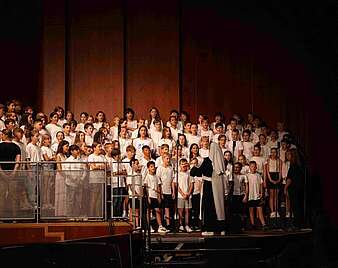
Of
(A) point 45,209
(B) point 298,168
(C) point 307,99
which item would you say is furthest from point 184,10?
(A) point 45,209

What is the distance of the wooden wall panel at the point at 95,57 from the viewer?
62.6ft

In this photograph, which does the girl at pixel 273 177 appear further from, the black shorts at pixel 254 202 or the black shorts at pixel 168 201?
the black shorts at pixel 168 201

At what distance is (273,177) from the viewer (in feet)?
48.6

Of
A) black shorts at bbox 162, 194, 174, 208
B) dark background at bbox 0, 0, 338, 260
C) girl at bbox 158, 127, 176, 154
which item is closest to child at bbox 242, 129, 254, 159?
girl at bbox 158, 127, 176, 154

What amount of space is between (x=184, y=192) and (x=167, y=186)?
0.33 metres

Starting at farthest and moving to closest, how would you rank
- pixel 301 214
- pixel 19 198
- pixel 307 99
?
pixel 307 99 → pixel 301 214 → pixel 19 198

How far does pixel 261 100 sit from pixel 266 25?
5.89 feet

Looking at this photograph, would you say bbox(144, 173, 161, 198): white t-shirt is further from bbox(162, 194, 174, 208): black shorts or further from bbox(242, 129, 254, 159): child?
bbox(242, 129, 254, 159): child

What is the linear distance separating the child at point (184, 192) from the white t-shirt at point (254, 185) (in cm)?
107

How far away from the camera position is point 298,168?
14688 millimetres

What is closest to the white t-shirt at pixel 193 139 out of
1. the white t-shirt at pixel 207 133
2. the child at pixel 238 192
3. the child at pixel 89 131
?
the white t-shirt at pixel 207 133

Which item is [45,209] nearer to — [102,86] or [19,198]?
[19,198]

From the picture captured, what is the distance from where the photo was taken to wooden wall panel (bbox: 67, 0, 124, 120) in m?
19.1

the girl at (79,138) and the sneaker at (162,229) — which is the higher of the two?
the girl at (79,138)
